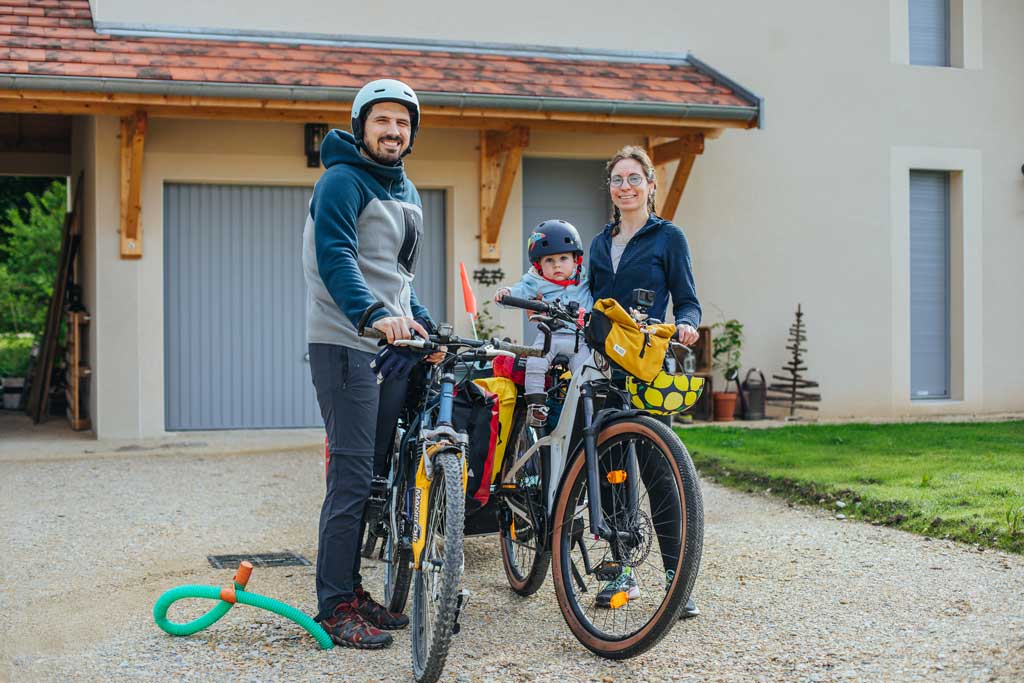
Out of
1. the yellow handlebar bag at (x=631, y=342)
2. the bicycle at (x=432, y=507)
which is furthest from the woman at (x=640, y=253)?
the bicycle at (x=432, y=507)

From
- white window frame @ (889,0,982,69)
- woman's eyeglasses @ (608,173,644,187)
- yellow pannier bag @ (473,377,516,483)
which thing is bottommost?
yellow pannier bag @ (473,377,516,483)

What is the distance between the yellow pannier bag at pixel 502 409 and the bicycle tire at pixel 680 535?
0.52 m

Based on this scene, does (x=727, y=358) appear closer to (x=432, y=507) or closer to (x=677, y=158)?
(x=677, y=158)

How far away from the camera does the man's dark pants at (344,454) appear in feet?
12.9

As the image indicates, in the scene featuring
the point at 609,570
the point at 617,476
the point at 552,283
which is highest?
the point at 552,283

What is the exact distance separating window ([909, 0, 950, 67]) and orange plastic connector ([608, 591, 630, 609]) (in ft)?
34.5

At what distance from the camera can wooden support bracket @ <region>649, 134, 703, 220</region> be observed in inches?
419

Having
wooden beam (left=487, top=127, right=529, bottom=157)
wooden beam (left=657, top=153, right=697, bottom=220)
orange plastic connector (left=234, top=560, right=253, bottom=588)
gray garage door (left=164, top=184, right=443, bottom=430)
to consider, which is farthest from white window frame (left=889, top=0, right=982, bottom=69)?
orange plastic connector (left=234, top=560, right=253, bottom=588)

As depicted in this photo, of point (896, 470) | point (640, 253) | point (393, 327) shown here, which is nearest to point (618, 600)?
point (393, 327)

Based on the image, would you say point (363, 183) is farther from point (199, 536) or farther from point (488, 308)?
point (488, 308)

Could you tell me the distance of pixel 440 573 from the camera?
136 inches

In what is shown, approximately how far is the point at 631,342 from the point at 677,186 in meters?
7.40

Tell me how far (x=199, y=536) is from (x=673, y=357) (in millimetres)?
3006

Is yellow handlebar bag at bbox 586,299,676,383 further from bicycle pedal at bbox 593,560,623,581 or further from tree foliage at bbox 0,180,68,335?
tree foliage at bbox 0,180,68,335
